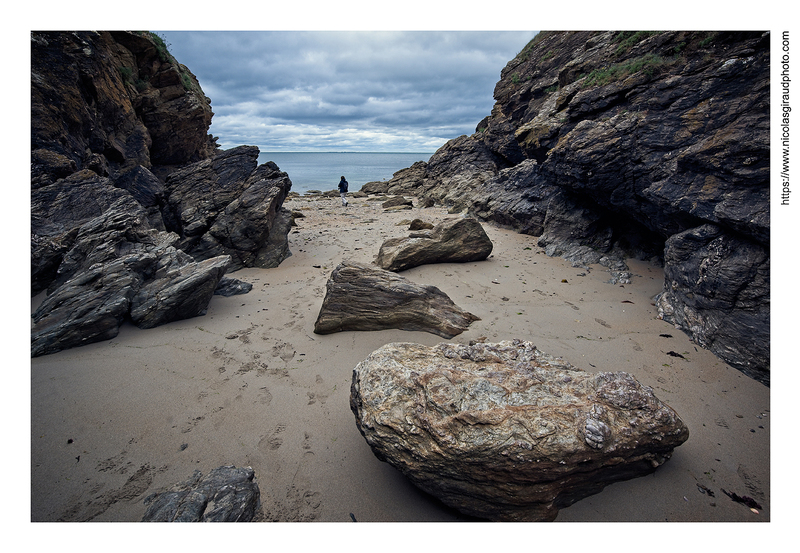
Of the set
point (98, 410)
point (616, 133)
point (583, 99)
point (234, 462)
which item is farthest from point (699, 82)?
point (98, 410)

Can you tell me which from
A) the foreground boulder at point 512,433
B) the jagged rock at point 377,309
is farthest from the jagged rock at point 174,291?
the foreground boulder at point 512,433

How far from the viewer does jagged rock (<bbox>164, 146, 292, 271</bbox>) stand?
9.85 metres

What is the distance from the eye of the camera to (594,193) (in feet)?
28.8

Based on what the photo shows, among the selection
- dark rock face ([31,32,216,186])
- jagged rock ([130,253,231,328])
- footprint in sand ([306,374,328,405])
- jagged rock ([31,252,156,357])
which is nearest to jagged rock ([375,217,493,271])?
jagged rock ([130,253,231,328])

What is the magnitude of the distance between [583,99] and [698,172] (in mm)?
3680

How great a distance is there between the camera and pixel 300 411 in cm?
410

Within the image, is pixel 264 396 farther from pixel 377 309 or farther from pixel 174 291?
pixel 174 291

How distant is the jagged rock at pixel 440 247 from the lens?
8.97 m

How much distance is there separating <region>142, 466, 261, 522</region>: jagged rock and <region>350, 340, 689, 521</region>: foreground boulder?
3.42ft

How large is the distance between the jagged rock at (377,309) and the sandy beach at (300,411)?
227 mm

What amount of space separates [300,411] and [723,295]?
633cm

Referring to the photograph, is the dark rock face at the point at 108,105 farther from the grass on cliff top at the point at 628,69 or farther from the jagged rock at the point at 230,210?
the grass on cliff top at the point at 628,69

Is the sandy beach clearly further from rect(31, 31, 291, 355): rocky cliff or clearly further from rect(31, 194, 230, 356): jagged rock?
rect(31, 31, 291, 355): rocky cliff

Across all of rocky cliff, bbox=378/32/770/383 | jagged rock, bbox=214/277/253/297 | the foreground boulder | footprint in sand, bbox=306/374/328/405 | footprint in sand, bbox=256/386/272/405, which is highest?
rocky cliff, bbox=378/32/770/383
